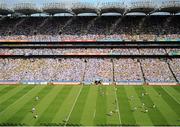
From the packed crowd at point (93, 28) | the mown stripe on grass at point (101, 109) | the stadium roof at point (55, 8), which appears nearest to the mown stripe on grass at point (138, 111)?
the mown stripe on grass at point (101, 109)

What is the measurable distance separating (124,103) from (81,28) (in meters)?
Answer: 38.6

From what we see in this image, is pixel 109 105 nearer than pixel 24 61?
Yes

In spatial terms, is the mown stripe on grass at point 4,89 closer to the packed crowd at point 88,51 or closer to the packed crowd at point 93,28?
the packed crowd at point 88,51

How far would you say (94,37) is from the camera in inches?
3248

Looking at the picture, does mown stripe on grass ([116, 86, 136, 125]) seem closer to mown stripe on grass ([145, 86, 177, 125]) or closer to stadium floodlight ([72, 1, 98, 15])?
mown stripe on grass ([145, 86, 177, 125])

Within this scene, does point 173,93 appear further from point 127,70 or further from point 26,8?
point 26,8

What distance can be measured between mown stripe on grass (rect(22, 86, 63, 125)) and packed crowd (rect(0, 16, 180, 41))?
23.3m

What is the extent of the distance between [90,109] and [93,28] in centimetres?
4095

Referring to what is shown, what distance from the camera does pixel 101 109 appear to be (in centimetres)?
4775

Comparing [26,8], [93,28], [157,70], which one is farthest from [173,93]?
[26,8]

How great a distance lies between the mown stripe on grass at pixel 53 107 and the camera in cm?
4277

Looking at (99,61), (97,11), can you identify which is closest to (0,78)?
(99,61)

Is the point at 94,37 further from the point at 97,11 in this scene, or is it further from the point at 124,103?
the point at 124,103

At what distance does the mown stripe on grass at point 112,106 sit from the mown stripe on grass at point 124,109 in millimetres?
652
